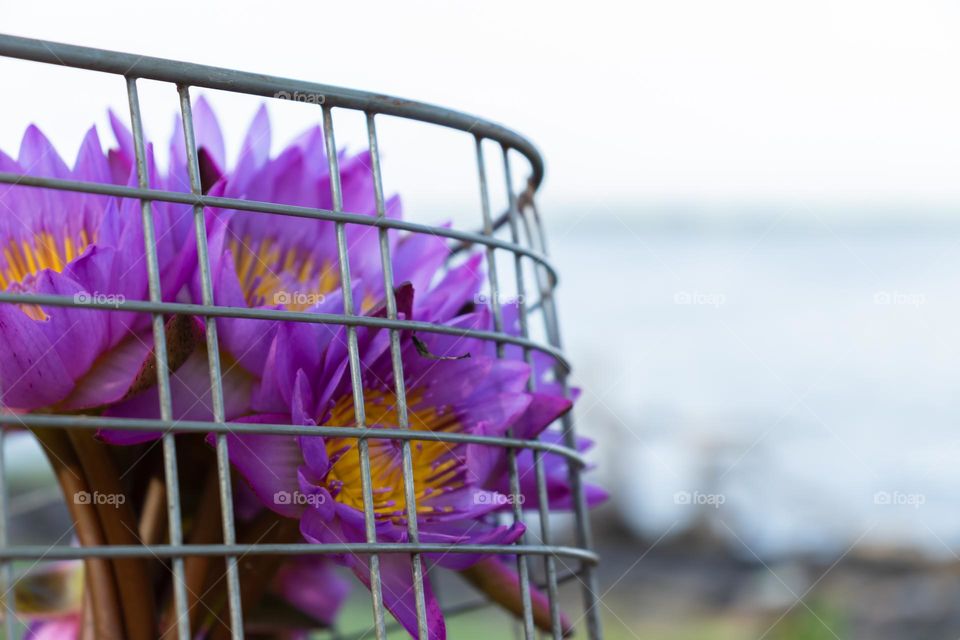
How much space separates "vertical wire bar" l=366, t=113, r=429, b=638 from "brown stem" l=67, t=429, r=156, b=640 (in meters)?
0.12

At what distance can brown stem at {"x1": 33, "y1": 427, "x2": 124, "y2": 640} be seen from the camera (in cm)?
40

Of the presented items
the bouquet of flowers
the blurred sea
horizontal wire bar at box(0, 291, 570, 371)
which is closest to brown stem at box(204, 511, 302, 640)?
the bouquet of flowers

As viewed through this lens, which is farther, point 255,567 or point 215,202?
point 255,567

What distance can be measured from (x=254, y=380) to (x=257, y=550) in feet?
0.28

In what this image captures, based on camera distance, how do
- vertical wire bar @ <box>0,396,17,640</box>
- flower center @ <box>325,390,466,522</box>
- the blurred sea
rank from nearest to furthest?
vertical wire bar @ <box>0,396,17,640</box> < flower center @ <box>325,390,466,522</box> < the blurred sea

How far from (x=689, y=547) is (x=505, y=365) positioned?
5.40 ft

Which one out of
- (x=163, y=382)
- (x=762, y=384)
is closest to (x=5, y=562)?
(x=163, y=382)

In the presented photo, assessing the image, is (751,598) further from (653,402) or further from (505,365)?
(505,365)

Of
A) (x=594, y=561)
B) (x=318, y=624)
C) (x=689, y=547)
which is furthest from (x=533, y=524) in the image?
(x=689, y=547)

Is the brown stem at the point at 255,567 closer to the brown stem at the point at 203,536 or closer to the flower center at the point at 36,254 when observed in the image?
the brown stem at the point at 203,536

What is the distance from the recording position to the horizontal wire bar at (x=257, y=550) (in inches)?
11.0

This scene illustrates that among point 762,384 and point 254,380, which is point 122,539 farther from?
point 762,384

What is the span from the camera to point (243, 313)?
336 mm

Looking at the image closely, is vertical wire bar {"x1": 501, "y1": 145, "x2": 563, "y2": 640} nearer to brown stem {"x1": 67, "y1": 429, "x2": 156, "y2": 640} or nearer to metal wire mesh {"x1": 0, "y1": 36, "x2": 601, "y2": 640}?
metal wire mesh {"x1": 0, "y1": 36, "x2": 601, "y2": 640}
